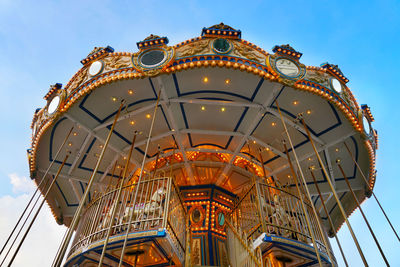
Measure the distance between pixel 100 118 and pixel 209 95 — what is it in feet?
13.6

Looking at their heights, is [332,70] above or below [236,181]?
above

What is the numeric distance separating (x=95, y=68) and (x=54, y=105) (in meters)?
2.13

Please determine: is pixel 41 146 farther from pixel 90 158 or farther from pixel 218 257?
pixel 218 257

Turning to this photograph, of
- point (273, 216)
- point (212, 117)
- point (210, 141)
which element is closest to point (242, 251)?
point (273, 216)

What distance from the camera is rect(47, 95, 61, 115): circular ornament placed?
30.8 ft

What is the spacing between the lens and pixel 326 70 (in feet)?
30.5

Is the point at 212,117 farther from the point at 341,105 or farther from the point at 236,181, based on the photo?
the point at 341,105

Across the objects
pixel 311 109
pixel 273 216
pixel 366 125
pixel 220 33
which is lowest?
→ pixel 273 216

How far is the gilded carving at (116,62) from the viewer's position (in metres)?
8.54

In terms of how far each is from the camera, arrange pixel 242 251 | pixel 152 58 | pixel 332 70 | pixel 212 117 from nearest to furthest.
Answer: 1. pixel 242 251
2. pixel 152 58
3. pixel 332 70
4. pixel 212 117

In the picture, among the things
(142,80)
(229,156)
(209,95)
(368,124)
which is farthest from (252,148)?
(142,80)

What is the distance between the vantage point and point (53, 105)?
9.66 meters

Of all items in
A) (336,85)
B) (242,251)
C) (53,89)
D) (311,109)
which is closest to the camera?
(242,251)

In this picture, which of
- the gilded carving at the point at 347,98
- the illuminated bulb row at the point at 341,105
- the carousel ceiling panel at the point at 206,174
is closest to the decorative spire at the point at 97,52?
the carousel ceiling panel at the point at 206,174
